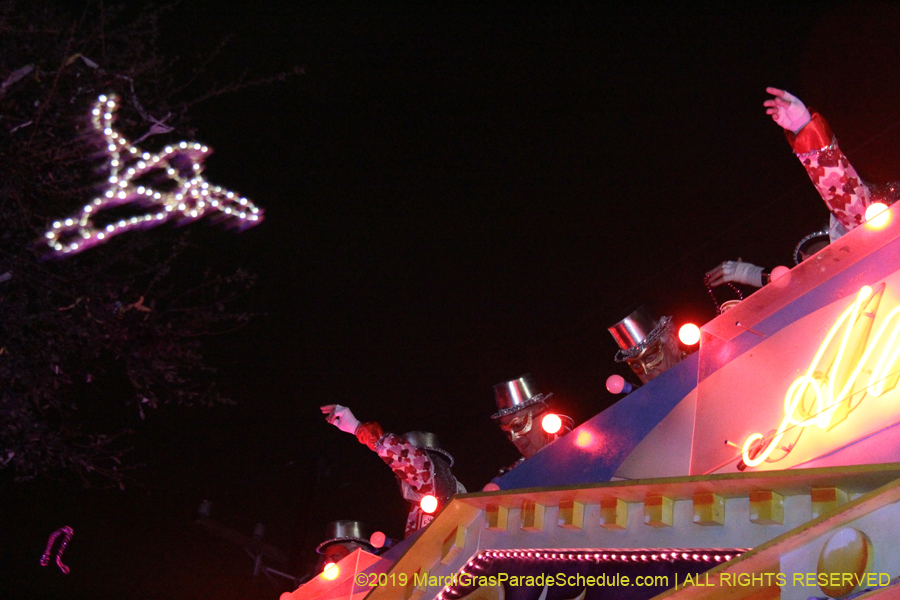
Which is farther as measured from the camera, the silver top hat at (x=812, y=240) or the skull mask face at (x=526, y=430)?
the skull mask face at (x=526, y=430)

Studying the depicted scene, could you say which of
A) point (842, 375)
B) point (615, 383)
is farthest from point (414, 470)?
point (842, 375)

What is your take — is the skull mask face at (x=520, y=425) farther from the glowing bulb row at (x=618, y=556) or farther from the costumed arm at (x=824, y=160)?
the costumed arm at (x=824, y=160)

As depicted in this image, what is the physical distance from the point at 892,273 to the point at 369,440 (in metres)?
4.40

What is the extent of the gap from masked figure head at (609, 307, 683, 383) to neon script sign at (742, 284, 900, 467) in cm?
149

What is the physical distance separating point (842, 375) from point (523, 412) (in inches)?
121

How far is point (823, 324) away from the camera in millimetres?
3934

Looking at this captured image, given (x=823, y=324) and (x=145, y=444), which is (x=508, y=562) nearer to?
(x=823, y=324)

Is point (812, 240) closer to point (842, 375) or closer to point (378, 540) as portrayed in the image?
point (842, 375)

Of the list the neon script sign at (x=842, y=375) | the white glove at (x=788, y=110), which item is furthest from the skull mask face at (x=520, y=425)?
the white glove at (x=788, y=110)

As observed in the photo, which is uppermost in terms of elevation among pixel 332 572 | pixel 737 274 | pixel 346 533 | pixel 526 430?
pixel 737 274

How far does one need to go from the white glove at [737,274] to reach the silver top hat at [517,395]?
1701 mm

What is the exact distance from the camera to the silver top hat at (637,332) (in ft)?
17.9

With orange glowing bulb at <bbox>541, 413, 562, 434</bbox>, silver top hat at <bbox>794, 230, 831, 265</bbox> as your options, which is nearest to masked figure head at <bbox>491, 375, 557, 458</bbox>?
orange glowing bulb at <bbox>541, 413, 562, 434</bbox>

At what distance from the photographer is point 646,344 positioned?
5.44 meters
